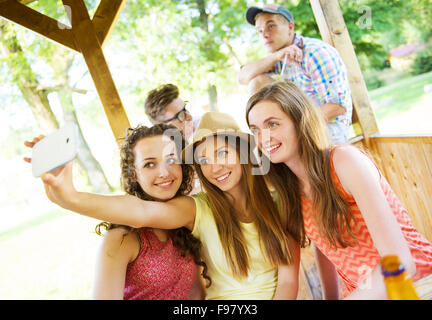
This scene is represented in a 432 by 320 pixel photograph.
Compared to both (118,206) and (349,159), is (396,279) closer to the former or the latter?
(349,159)

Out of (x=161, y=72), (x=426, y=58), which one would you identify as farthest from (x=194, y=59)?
(x=426, y=58)

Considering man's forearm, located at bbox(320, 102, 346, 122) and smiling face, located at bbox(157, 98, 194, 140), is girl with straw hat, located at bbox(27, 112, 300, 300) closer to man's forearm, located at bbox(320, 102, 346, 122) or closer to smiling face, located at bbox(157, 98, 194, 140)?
smiling face, located at bbox(157, 98, 194, 140)

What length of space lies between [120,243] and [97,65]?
5.15ft

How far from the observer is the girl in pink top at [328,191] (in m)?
1.21

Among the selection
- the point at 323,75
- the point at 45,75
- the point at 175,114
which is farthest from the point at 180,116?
the point at 45,75

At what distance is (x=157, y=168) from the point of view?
5.04ft

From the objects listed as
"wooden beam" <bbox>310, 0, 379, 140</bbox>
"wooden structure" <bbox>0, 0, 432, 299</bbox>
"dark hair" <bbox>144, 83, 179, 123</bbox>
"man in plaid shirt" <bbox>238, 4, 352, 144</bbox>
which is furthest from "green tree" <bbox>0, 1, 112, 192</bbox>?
"wooden beam" <bbox>310, 0, 379, 140</bbox>

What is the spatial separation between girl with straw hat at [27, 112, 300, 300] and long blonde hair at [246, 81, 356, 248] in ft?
0.52

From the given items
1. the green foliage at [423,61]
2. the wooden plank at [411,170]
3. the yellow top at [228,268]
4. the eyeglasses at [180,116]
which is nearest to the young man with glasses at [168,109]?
the eyeglasses at [180,116]

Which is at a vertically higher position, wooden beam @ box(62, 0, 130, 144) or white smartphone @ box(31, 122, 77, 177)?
wooden beam @ box(62, 0, 130, 144)

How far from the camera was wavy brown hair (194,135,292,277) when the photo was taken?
5.06 ft

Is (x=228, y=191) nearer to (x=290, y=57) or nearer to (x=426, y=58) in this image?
(x=290, y=57)
